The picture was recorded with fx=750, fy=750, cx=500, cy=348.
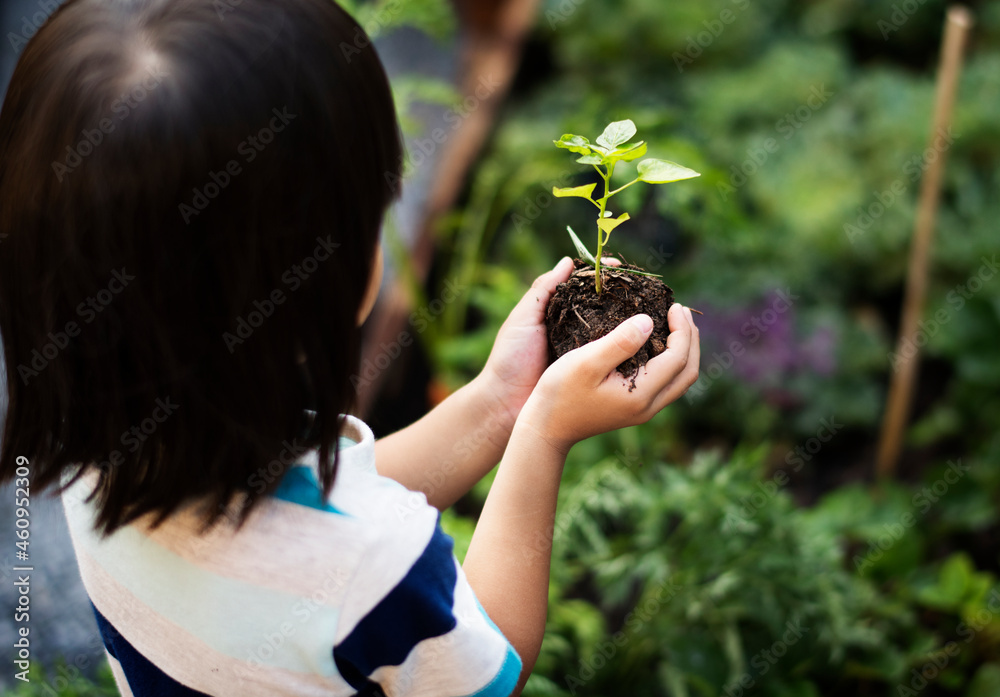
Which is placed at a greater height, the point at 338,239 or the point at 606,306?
the point at 338,239

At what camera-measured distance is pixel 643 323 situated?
0.89m

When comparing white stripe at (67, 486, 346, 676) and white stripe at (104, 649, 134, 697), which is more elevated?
white stripe at (67, 486, 346, 676)

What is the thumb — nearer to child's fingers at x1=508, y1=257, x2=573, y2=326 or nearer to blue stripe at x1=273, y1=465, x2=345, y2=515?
child's fingers at x1=508, y1=257, x2=573, y2=326

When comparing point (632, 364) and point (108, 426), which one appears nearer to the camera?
point (108, 426)

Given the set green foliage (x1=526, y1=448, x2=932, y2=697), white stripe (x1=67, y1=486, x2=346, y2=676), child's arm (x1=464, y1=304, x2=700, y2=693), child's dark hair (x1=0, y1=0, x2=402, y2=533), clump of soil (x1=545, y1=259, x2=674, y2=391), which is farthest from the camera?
green foliage (x1=526, y1=448, x2=932, y2=697)

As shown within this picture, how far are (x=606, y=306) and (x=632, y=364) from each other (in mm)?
93

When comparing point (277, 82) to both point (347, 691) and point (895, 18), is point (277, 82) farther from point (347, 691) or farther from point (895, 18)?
point (895, 18)

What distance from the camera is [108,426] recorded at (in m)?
0.71

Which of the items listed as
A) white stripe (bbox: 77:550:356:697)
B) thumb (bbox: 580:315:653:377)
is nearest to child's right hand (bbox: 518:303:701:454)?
thumb (bbox: 580:315:653:377)

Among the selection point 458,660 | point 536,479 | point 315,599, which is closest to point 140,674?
point 315,599

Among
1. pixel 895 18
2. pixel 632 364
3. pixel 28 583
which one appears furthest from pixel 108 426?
pixel 895 18

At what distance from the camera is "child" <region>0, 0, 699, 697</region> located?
0.63 metres

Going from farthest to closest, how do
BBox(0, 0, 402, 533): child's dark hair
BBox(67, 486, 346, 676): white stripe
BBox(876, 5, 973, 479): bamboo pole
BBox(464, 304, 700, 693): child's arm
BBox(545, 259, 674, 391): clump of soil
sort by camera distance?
BBox(876, 5, 973, 479): bamboo pole → BBox(545, 259, 674, 391): clump of soil → BBox(464, 304, 700, 693): child's arm → BBox(67, 486, 346, 676): white stripe → BBox(0, 0, 402, 533): child's dark hair

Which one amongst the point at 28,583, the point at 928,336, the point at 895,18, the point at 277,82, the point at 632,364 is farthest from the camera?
the point at 895,18
